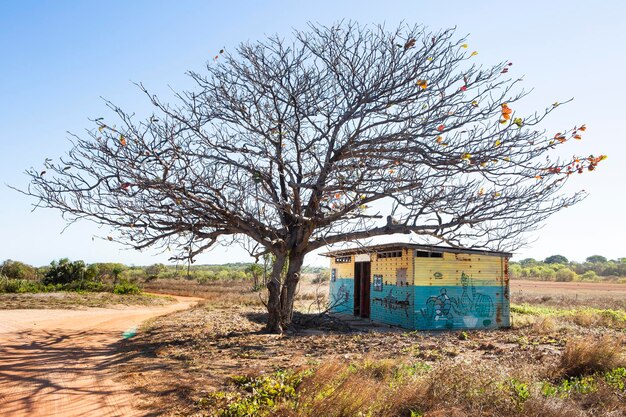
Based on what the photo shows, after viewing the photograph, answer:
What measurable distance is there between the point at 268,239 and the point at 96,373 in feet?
19.1

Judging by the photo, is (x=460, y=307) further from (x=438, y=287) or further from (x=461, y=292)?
(x=438, y=287)

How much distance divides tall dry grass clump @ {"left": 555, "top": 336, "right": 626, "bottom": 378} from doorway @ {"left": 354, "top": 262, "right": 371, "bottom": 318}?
1324 centimetres

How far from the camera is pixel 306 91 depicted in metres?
12.6

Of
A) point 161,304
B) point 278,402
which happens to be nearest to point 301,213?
point 278,402

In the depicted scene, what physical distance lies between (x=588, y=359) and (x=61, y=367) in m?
9.93

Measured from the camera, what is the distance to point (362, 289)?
22.8 metres

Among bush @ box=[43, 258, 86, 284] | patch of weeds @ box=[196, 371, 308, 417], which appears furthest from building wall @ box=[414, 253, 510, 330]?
bush @ box=[43, 258, 86, 284]

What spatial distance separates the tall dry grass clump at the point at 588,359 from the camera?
8.64 meters

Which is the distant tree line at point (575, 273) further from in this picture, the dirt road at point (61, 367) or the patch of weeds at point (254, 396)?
the patch of weeds at point (254, 396)

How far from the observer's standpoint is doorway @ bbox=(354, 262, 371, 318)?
73.7 ft

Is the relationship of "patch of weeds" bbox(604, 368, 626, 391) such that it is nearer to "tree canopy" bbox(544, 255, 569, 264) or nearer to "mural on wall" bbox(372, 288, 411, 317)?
"mural on wall" bbox(372, 288, 411, 317)

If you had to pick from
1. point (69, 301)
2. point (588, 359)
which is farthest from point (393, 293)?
point (69, 301)

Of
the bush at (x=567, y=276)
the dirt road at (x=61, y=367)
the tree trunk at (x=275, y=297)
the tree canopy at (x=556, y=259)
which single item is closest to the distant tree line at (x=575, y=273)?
the bush at (x=567, y=276)

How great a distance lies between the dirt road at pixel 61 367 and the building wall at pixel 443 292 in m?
8.61
